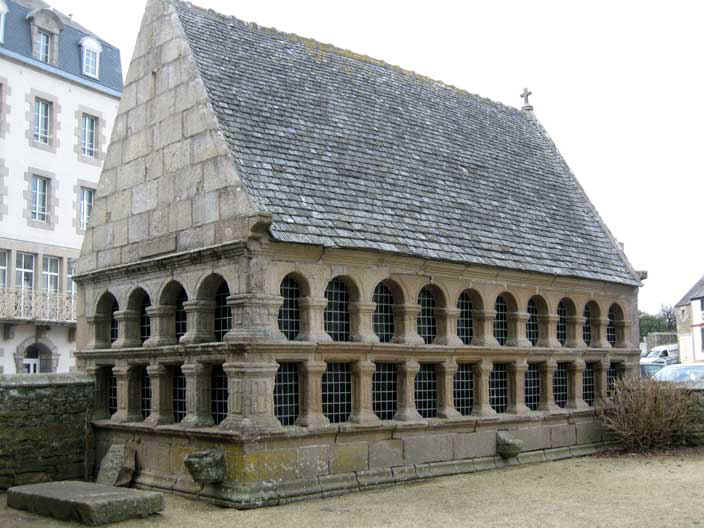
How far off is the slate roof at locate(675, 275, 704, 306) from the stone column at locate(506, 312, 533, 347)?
4395 cm

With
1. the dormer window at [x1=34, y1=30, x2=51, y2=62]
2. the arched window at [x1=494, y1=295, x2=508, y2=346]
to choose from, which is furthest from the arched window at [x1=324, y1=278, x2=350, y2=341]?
the dormer window at [x1=34, y1=30, x2=51, y2=62]

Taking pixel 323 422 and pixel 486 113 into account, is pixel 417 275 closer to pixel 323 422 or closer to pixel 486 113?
pixel 323 422

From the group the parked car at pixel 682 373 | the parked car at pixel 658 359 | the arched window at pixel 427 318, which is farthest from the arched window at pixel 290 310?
the parked car at pixel 658 359

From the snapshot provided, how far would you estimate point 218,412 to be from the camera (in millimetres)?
12336

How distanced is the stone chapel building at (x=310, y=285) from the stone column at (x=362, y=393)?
37 mm

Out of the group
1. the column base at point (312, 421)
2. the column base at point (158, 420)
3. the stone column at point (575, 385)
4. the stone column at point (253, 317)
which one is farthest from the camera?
the stone column at point (575, 385)

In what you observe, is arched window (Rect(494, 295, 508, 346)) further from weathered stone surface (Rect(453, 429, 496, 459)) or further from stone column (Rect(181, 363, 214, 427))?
stone column (Rect(181, 363, 214, 427))

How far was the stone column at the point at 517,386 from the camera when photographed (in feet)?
50.0

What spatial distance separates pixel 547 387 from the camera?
15930 millimetres

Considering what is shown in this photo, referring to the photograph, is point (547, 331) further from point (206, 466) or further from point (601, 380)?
point (206, 466)

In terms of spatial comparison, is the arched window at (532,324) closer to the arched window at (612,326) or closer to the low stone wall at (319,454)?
the low stone wall at (319,454)

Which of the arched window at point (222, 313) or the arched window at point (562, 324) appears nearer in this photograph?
the arched window at point (222, 313)

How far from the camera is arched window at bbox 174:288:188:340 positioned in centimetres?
1316

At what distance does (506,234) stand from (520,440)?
3647mm
